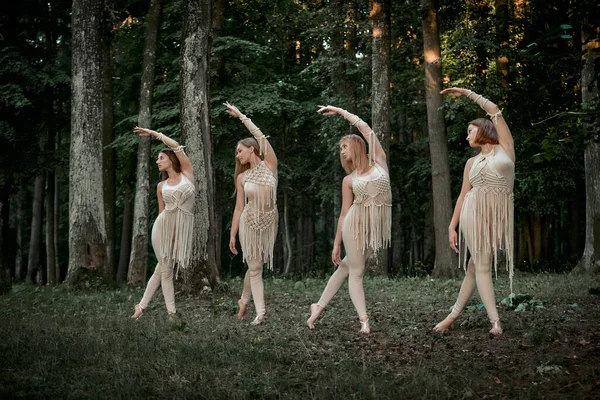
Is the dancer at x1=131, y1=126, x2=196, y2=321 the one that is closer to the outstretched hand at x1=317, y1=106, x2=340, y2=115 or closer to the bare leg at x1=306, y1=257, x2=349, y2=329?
the bare leg at x1=306, y1=257, x2=349, y2=329

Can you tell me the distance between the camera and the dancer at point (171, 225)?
8828 millimetres

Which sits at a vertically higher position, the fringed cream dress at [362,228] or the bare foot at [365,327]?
the fringed cream dress at [362,228]

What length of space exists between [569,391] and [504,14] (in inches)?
620

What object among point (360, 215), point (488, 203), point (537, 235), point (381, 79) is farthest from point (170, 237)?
point (537, 235)

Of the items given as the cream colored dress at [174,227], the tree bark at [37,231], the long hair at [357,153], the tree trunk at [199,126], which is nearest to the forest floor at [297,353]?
the cream colored dress at [174,227]

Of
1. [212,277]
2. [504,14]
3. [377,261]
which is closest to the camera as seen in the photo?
[212,277]

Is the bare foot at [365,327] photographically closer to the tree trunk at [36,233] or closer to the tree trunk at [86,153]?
the tree trunk at [86,153]

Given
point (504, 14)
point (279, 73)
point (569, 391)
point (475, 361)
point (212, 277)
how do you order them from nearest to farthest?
point (569, 391)
point (475, 361)
point (212, 277)
point (504, 14)
point (279, 73)

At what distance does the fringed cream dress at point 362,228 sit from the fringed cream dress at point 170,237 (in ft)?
7.20

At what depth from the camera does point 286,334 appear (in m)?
7.58

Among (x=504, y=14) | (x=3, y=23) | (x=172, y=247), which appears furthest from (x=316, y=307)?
(x=3, y=23)

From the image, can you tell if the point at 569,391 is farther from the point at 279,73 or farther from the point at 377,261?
the point at 279,73

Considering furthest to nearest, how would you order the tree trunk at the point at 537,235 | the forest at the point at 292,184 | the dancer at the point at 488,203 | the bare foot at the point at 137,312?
the tree trunk at the point at 537,235 < the bare foot at the point at 137,312 < the dancer at the point at 488,203 < the forest at the point at 292,184

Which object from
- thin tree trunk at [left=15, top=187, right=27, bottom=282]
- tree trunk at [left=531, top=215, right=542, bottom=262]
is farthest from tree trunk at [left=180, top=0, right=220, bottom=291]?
thin tree trunk at [left=15, top=187, right=27, bottom=282]
